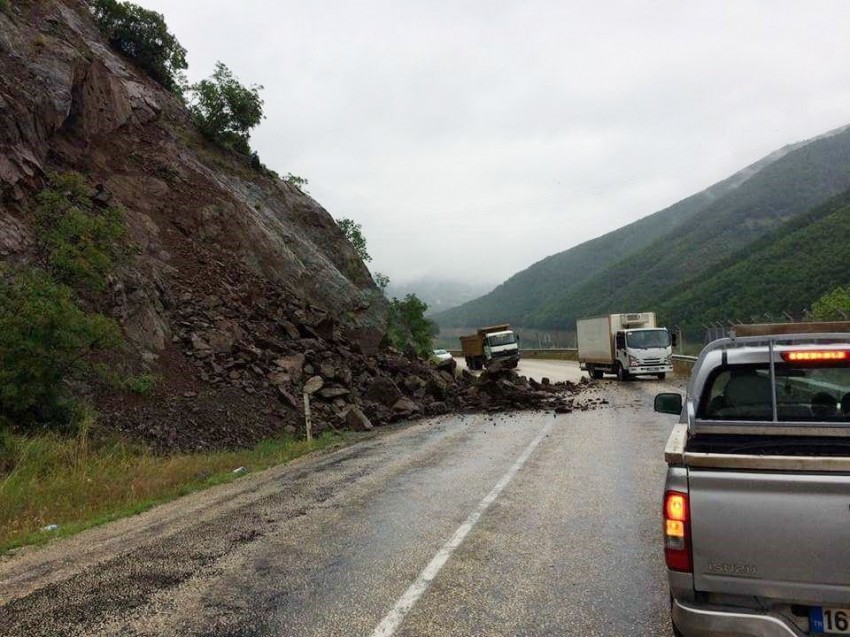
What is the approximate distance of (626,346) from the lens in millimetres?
28688

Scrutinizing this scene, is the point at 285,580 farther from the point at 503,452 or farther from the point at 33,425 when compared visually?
the point at 33,425

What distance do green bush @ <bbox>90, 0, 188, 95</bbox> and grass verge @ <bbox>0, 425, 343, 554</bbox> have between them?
22.5 m

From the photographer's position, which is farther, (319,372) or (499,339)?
(499,339)

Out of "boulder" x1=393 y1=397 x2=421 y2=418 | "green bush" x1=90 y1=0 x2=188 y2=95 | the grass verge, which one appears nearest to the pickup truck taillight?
the grass verge

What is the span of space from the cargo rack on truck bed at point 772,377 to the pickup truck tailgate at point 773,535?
1.01 metres

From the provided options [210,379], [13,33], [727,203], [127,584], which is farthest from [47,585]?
[727,203]

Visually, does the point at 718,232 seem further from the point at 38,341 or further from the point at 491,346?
the point at 38,341

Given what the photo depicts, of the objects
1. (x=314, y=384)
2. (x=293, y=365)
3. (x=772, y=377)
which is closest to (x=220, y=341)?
(x=293, y=365)

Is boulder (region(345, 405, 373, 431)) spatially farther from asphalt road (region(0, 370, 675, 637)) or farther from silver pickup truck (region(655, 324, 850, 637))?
silver pickup truck (region(655, 324, 850, 637))

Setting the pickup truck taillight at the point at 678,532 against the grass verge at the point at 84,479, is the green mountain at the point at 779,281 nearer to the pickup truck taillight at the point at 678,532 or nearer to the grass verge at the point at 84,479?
the grass verge at the point at 84,479

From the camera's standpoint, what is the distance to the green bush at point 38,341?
33.5 feet

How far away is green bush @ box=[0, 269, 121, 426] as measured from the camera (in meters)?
10.2

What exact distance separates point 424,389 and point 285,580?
16.6 meters

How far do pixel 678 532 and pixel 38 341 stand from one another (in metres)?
10.7
